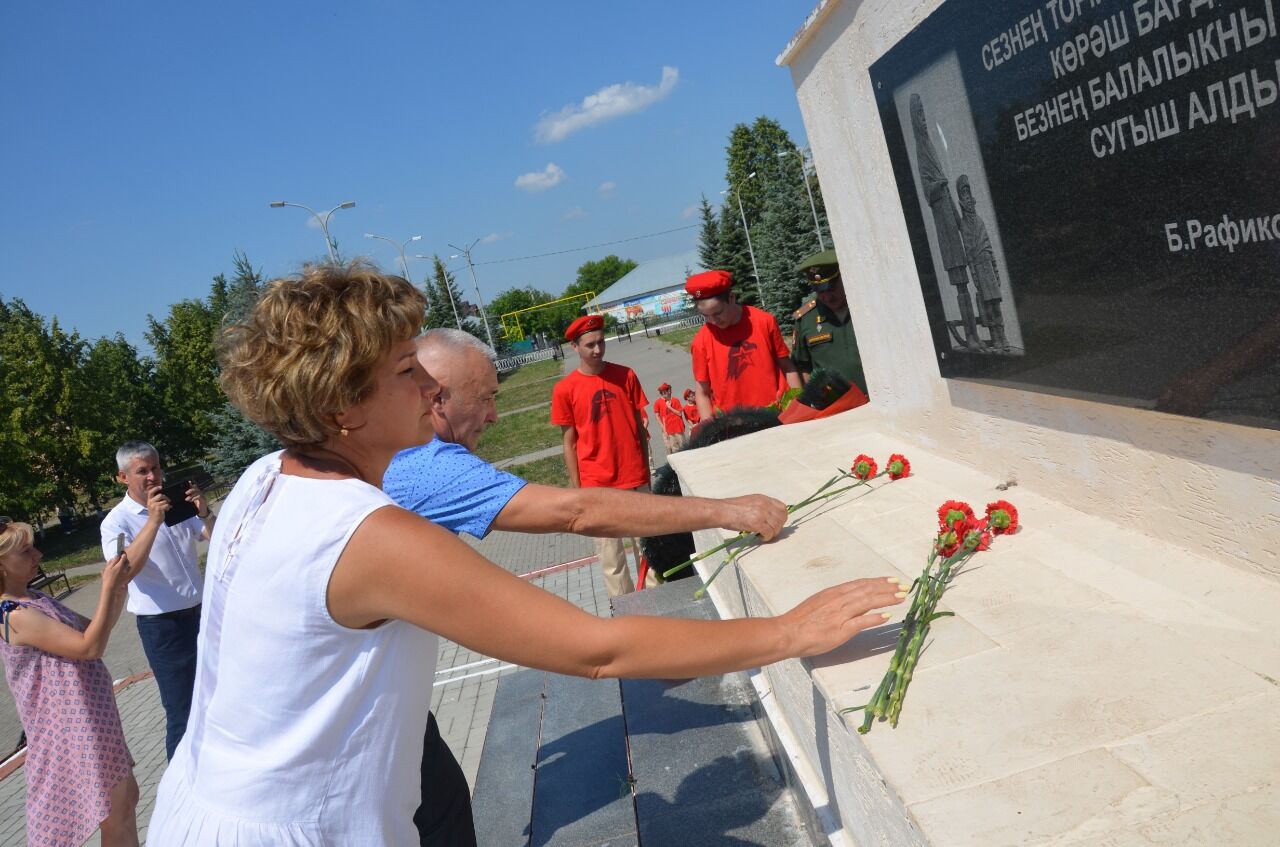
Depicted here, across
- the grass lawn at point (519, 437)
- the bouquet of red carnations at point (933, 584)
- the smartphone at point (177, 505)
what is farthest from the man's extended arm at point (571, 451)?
the grass lawn at point (519, 437)

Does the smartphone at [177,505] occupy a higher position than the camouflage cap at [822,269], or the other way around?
the camouflage cap at [822,269]

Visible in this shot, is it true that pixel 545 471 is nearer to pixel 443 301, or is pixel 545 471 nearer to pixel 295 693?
pixel 295 693

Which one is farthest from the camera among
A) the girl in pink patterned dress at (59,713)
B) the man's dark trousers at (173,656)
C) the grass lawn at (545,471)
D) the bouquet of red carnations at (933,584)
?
the grass lawn at (545,471)

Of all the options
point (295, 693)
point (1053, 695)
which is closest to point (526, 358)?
point (295, 693)

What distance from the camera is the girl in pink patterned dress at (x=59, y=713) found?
3.98m

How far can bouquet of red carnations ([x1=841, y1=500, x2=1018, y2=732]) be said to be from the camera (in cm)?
158

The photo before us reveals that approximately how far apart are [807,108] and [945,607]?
8.68 feet

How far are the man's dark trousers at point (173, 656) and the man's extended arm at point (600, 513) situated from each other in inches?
152

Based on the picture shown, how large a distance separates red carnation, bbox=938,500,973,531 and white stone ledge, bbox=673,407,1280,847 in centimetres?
11

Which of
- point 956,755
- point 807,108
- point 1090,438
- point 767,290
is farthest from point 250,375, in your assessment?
point 767,290

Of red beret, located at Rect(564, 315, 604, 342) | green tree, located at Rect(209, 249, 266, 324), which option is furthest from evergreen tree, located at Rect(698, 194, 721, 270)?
red beret, located at Rect(564, 315, 604, 342)

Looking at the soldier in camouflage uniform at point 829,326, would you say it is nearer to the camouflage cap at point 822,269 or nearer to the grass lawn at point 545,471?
the camouflage cap at point 822,269

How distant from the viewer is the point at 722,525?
103 inches

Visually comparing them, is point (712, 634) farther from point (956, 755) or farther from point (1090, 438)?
point (1090, 438)
